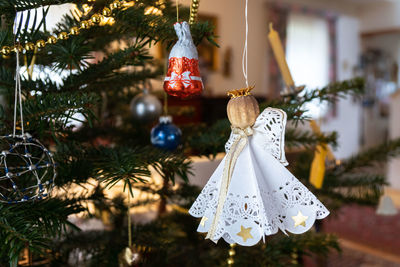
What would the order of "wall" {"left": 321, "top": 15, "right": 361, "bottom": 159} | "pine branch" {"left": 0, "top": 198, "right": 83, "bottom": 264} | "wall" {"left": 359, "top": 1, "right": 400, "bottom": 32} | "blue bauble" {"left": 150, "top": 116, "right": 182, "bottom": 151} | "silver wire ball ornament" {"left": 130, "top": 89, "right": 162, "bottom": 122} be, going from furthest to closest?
"wall" {"left": 321, "top": 15, "right": 361, "bottom": 159} < "wall" {"left": 359, "top": 1, "right": 400, "bottom": 32} < "silver wire ball ornament" {"left": 130, "top": 89, "right": 162, "bottom": 122} < "blue bauble" {"left": 150, "top": 116, "right": 182, "bottom": 151} < "pine branch" {"left": 0, "top": 198, "right": 83, "bottom": 264}

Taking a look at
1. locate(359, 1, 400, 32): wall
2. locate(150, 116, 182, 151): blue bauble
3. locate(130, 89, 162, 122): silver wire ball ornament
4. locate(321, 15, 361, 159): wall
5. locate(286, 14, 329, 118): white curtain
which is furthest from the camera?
locate(321, 15, 361, 159): wall

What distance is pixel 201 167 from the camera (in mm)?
640

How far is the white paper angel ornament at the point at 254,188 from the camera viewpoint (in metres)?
0.36

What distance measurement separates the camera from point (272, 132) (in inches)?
15.0

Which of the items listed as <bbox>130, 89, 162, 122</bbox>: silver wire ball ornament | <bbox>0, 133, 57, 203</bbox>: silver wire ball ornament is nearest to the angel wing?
<bbox>0, 133, 57, 203</bbox>: silver wire ball ornament

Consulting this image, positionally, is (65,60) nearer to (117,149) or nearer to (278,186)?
(117,149)

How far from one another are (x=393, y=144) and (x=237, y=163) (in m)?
0.50

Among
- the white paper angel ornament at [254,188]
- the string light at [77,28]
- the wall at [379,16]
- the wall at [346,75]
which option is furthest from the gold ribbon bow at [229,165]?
the wall at [379,16]

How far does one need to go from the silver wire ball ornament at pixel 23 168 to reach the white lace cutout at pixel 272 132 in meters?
0.20

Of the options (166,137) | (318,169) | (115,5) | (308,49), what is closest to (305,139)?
(318,169)

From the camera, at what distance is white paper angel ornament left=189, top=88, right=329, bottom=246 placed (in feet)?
1.19

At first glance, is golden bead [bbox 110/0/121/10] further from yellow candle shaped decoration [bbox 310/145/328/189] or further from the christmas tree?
yellow candle shaped decoration [bbox 310/145/328/189]

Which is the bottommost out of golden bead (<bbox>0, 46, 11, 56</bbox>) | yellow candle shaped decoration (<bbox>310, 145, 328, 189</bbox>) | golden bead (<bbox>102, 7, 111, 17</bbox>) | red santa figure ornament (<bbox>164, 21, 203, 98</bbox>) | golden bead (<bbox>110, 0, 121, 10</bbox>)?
yellow candle shaped decoration (<bbox>310, 145, 328, 189</bbox>)

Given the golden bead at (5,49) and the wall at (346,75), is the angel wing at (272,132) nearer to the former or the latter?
the golden bead at (5,49)
